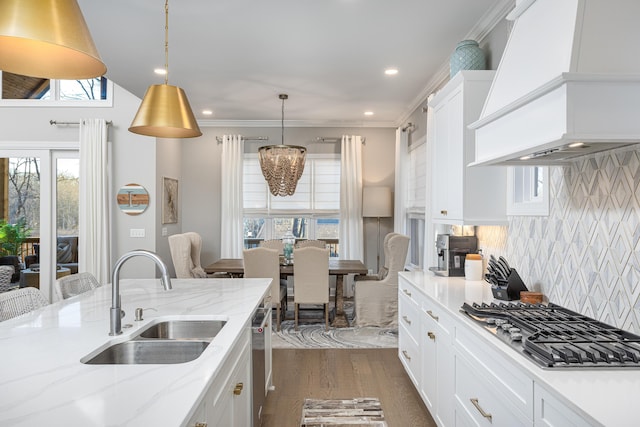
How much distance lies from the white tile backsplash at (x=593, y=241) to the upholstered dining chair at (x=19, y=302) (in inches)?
107

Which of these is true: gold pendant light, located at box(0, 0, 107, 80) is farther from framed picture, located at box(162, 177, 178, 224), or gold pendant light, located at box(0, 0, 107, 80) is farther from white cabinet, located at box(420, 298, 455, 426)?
framed picture, located at box(162, 177, 178, 224)

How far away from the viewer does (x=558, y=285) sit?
2229 mm

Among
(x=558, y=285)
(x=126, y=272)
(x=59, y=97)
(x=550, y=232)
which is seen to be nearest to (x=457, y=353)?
(x=558, y=285)

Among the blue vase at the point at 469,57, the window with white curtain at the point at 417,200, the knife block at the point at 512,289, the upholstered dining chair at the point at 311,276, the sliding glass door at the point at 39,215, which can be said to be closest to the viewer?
the knife block at the point at 512,289

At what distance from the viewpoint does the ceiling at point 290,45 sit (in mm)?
2934

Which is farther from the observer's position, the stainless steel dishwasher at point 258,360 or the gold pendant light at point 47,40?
the stainless steel dishwasher at point 258,360

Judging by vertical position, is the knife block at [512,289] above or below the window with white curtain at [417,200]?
below

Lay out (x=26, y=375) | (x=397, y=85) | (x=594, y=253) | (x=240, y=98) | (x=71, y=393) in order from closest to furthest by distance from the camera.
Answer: (x=71, y=393)
(x=26, y=375)
(x=594, y=253)
(x=397, y=85)
(x=240, y=98)

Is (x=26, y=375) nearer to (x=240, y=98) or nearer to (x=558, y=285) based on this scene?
(x=558, y=285)

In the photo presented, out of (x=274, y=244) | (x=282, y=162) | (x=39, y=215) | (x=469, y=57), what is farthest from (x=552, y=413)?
(x=39, y=215)

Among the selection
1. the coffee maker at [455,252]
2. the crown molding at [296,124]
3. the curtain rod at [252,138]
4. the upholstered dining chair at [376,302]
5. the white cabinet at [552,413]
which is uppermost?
the crown molding at [296,124]

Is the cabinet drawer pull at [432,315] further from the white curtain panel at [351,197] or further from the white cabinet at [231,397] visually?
the white curtain panel at [351,197]

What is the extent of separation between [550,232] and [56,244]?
5.80 m

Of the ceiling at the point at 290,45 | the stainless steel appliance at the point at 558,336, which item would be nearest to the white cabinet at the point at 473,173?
the ceiling at the point at 290,45
